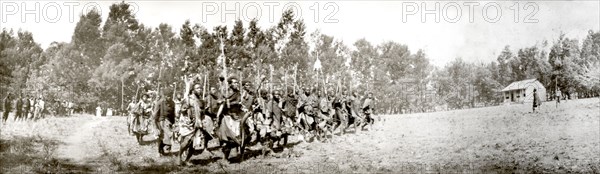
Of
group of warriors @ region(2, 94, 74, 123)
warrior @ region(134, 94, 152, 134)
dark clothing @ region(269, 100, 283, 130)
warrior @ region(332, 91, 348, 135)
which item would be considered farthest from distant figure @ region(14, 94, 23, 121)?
warrior @ region(332, 91, 348, 135)

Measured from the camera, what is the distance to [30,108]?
12.4 metres

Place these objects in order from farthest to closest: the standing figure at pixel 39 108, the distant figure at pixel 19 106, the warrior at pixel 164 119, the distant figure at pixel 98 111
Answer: the distant figure at pixel 98 111 → the standing figure at pixel 39 108 → the distant figure at pixel 19 106 → the warrior at pixel 164 119

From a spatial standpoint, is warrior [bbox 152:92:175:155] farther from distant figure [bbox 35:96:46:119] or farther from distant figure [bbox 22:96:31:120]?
distant figure [bbox 35:96:46:119]

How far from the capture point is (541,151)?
396 inches

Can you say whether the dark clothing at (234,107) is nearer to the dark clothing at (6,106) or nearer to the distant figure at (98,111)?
the dark clothing at (6,106)

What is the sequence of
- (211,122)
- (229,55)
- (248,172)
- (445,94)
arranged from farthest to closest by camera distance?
(445,94) → (229,55) → (211,122) → (248,172)

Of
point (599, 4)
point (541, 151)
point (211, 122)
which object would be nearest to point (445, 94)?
point (599, 4)

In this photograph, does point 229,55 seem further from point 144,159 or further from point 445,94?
point 445,94

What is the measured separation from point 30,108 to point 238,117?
683 cm

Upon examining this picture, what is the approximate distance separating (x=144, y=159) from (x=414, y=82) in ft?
146

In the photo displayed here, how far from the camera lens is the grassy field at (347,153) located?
8594 millimetres

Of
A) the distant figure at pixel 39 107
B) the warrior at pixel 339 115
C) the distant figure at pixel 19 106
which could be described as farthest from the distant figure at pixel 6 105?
the warrior at pixel 339 115

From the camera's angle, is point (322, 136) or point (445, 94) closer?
point (322, 136)

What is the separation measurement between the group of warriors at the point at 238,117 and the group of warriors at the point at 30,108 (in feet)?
6.69
